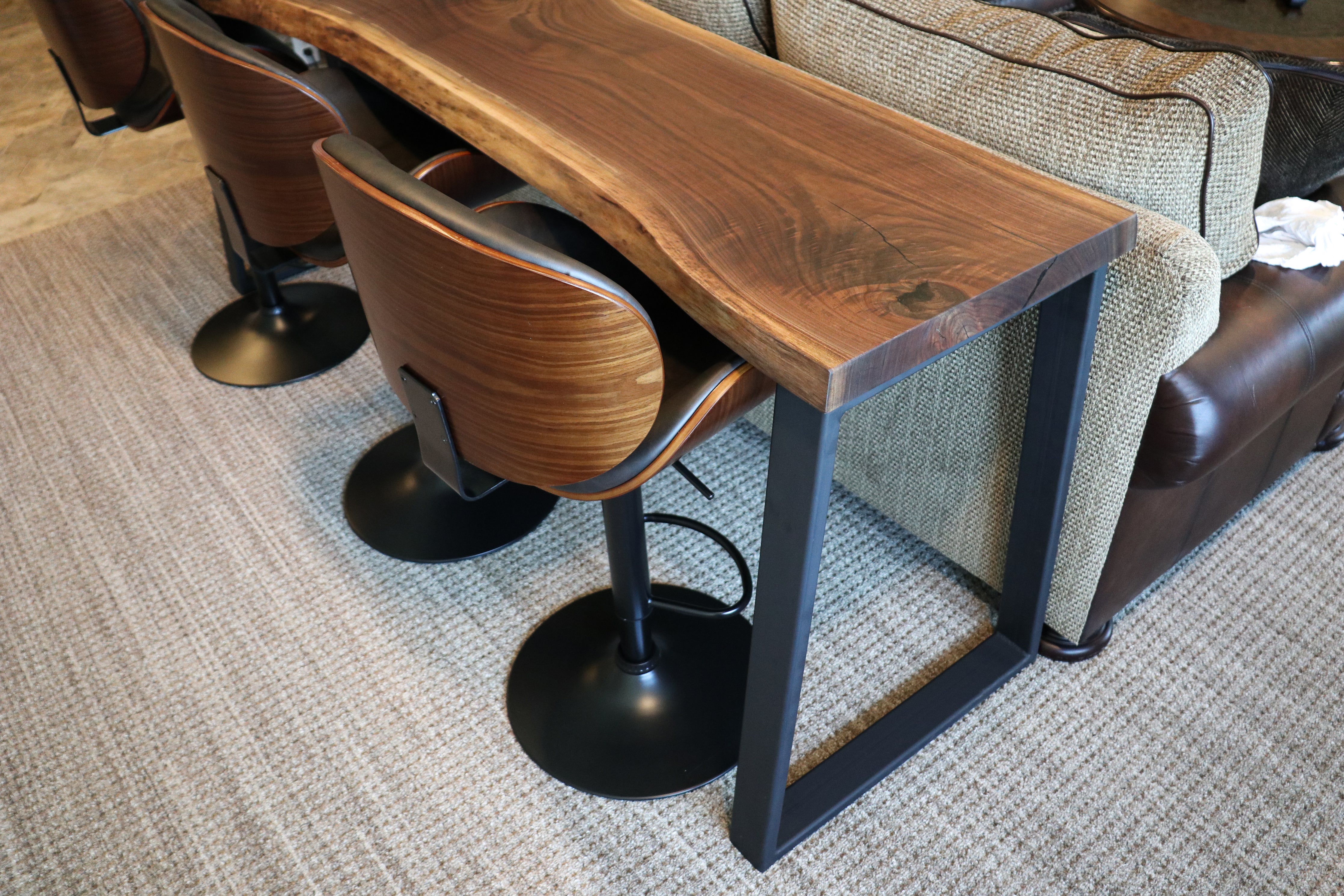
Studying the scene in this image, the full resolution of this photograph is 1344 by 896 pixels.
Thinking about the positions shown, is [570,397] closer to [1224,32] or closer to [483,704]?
[483,704]

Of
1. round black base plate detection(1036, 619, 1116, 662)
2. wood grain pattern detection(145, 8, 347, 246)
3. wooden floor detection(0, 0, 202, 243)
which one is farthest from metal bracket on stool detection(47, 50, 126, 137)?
round black base plate detection(1036, 619, 1116, 662)

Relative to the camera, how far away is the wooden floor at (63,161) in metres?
2.82

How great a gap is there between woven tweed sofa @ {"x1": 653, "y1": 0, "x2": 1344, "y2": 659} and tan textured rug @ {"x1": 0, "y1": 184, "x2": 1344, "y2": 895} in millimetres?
155

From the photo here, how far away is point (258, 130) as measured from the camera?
4.96 feet

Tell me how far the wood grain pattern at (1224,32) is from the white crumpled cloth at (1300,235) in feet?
2.38

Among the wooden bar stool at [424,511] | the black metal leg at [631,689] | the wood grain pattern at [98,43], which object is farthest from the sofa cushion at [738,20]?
the wood grain pattern at [98,43]

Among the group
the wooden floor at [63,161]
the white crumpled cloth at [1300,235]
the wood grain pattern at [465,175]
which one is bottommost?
the wooden floor at [63,161]

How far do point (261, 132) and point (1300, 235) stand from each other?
156 cm

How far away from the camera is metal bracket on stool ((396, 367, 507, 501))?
1.06 metres

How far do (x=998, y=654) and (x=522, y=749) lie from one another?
0.74 m

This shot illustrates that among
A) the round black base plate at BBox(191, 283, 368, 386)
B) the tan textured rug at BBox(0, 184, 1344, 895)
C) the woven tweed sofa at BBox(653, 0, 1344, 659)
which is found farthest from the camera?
the round black base plate at BBox(191, 283, 368, 386)

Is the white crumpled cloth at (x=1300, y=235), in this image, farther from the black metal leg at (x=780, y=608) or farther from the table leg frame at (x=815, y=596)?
the black metal leg at (x=780, y=608)

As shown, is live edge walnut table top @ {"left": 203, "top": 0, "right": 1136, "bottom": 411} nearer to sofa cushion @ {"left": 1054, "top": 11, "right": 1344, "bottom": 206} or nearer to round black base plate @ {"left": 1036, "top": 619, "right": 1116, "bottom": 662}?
sofa cushion @ {"left": 1054, "top": 11, "right": 1344, "bottom": 206}

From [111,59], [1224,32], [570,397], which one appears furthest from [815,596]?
[111,59]
